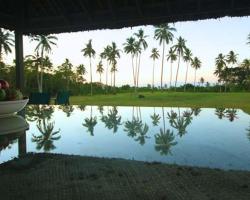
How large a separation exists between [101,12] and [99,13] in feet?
0.14

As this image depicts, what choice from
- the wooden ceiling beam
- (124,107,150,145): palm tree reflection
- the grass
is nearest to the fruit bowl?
the wooden ceiling beam

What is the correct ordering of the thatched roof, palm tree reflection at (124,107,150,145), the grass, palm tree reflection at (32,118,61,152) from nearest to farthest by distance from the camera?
1. the thatched roof
2. palm tree reflection at (32,118,61,152)
3. palm tree reflection at (124,107,150,145)
4. the grass

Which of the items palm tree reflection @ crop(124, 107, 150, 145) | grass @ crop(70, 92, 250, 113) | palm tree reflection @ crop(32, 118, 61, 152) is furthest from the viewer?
grass @ crop(70, 92, 250, 113)

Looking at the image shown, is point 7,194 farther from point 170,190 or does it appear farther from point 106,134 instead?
point 106,134

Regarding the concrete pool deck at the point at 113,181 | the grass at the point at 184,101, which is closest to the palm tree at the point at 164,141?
the concrete pool deck at the point at 113,181

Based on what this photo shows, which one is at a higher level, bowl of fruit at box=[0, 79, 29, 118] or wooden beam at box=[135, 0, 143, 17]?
wooden beam at box=[135, 0, 143, 17]

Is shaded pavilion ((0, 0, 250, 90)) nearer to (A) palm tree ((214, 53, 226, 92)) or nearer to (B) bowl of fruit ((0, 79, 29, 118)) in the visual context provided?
(B) bowl of fruit ((0, 79, 29, 118))

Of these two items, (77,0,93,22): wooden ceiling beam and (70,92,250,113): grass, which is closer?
(77,0,93,22): wooden ceiling beam

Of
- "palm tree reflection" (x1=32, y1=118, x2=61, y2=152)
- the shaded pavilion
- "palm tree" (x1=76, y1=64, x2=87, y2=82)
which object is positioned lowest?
"palm tree reflection" (x1=32, y1=118, x2=61, y2=152)

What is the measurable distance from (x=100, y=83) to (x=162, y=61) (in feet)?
119

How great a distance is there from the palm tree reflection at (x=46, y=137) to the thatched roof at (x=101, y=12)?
7.17ft

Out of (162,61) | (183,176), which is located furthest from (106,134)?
(162,61)

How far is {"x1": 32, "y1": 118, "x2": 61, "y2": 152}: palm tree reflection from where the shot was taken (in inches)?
217

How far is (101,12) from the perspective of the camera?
5918 millimetres
